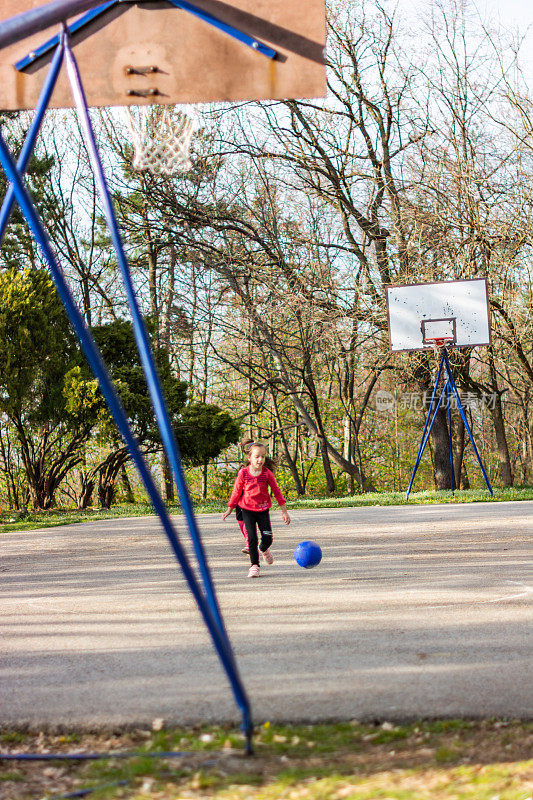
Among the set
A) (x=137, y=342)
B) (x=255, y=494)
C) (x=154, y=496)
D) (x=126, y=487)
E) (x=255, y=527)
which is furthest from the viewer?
(x=126, y=487)

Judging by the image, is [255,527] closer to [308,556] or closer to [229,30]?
[308,556]

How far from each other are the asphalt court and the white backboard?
7.52 m

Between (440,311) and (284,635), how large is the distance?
42.0ft

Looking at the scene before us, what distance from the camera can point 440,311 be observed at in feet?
56.2

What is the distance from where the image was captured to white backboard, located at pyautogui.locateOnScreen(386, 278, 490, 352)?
1695 cm

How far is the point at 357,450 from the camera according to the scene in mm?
26922

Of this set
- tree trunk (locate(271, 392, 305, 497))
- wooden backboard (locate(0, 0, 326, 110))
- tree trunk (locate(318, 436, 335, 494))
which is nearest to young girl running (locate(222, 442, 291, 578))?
wooden backboard (locate(0, 0, 326, 110))

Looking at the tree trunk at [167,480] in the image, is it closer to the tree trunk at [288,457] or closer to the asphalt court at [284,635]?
the tree trunk at [288,457]

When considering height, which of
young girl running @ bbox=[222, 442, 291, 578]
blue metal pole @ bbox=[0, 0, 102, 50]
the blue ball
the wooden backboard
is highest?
the wooden backboard

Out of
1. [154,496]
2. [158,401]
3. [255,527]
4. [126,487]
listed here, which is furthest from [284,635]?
[126,487]

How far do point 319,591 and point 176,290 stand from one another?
70.2 feet

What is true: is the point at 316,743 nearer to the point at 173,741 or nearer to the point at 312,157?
the point at 173,741

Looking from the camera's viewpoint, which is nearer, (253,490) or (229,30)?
(229,30)

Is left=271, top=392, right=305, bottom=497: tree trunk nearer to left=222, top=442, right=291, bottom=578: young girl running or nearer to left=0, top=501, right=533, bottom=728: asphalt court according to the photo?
left=0, top=501, right=533, bottom=728: asphalt court
